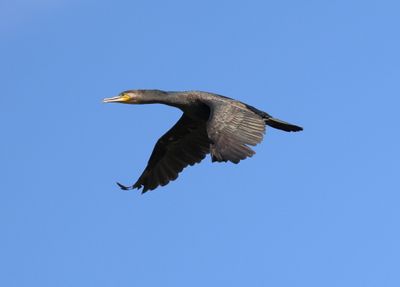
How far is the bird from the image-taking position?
81.2 ft

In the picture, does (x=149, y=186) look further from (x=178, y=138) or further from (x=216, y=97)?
(x=216, y=97)

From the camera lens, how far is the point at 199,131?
97.9 feet

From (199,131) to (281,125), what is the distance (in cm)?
281

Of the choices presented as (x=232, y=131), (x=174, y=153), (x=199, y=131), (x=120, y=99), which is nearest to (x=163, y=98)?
(x=120, y=99)

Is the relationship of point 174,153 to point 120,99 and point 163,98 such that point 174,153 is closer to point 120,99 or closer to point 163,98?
point 163,98

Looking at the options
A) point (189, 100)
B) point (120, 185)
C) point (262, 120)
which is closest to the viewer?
point (262, 120)

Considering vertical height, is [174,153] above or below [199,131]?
below

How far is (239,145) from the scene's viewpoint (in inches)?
969

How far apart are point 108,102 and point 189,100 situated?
5.79 ft

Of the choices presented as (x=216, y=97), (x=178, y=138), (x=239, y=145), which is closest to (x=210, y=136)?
(x=239, y=145)

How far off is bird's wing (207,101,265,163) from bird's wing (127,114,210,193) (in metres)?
3.21

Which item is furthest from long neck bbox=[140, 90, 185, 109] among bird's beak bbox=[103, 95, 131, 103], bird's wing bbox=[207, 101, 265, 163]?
bird's wing bbox=[207, 101, 265, 163]

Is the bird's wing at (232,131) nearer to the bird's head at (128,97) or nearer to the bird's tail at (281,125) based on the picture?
the bird's tail at (281,125)

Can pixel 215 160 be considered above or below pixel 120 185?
below
